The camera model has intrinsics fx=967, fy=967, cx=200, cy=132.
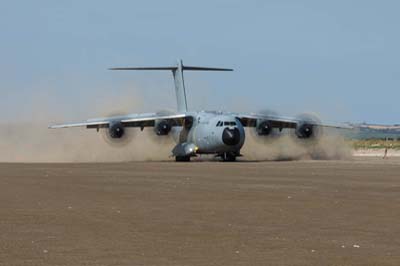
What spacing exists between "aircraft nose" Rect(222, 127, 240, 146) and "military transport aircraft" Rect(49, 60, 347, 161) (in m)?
0.06

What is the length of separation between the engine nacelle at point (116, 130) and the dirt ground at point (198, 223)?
2685 centimetres

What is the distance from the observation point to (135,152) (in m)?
65.2

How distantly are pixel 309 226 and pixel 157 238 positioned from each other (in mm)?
3199

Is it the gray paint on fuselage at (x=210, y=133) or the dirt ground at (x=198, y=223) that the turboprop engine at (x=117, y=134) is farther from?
the dirt ground at (x=198, y=223)

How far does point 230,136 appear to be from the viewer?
5222cm

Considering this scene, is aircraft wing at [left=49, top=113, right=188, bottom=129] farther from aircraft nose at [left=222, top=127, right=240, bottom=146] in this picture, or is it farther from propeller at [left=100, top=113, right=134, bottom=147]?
aircraft nose at [left=222, top=127, right=240, bottom=146]

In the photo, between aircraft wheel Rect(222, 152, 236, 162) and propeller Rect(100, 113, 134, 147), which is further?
propeller Rect(100, 113, 134, 147)

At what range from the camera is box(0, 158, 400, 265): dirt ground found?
489 inches

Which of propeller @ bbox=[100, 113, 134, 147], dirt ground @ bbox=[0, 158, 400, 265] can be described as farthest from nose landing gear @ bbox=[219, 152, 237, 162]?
dirt ground @ bbox=[0, 158, 400, 265]

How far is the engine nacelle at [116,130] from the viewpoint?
185 feet

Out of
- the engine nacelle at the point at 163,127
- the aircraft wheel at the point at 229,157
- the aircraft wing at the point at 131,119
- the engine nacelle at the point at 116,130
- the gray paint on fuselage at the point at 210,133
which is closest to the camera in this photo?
the gray paint on fuselage at the point at 210,133

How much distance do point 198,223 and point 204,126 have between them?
124ft

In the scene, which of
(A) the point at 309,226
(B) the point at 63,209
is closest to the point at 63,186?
(B) the point at 63,209

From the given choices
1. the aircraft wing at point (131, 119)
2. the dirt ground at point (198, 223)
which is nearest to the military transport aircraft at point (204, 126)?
the aircraft wing at point (131, 119)
